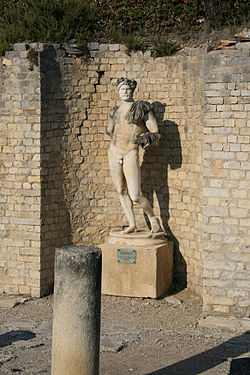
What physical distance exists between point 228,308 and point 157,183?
8.11ft

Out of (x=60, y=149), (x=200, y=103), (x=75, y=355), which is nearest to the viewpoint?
(x=75, y=355)

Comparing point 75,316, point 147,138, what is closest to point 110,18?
point 147,138

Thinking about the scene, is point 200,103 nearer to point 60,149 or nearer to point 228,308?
point 60,149

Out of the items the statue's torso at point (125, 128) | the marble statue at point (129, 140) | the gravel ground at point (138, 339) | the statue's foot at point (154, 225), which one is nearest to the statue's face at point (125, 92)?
the marble statue at point (129, 140)

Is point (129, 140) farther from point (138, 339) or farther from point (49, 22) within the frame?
point (138, 339)

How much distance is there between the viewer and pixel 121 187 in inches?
428

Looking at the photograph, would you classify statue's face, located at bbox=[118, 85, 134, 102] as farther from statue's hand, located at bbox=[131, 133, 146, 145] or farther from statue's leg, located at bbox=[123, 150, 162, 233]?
statue's leg, located at bbox=[123, 150, 162, 233]

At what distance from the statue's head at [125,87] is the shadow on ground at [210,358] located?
12.7 feet

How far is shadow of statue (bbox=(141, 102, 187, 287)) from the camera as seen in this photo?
1106 centimetres

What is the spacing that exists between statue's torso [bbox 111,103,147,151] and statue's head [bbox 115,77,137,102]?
130 mm

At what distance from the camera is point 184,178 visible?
1095cm

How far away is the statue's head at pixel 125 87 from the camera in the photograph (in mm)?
10609

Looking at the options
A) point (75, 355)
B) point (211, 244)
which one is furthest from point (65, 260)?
point (211, 244)

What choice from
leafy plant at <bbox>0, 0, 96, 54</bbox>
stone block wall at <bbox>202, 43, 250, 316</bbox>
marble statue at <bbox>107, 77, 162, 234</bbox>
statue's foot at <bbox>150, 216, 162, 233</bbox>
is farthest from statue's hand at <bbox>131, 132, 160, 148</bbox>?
leafy plant at <bbox>0, 0, 96, 54</bbox>
